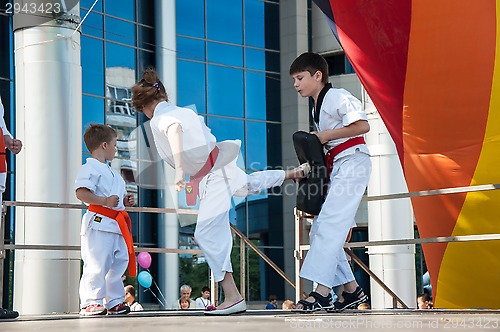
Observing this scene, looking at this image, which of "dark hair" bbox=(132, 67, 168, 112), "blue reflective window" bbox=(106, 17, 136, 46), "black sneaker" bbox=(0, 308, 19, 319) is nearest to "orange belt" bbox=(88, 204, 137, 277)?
"black sneaker" bbox=(0, 308, 19, 319)

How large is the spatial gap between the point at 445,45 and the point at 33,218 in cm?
759

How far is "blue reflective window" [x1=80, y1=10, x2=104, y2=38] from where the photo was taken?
907 inches

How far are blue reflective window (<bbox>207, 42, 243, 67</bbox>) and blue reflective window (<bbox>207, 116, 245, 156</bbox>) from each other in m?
1.77

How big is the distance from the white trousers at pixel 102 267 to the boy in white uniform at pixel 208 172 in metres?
1.09

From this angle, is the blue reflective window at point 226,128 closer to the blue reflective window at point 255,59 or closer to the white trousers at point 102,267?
the blue reflective window at point 255,59

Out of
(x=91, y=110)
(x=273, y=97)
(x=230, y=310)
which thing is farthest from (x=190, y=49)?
(x=230, y=310)

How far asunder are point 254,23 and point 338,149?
73.9 ft

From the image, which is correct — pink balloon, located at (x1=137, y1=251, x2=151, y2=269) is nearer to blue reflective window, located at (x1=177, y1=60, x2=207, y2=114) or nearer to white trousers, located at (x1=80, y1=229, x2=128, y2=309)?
blue reflective window, located at (x1=177, y1=60, x2=207, y2=114)

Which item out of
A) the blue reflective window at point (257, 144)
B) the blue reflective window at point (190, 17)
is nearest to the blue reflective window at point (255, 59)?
the blue reflective window at point (257, 144)

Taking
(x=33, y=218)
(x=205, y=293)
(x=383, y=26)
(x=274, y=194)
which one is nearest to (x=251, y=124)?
(x=274, y=194)

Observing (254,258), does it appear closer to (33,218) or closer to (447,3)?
(33,218)

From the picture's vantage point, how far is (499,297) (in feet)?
23.4

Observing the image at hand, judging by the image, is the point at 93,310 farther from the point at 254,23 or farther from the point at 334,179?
the point at 254,23

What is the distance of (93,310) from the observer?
6586mm
